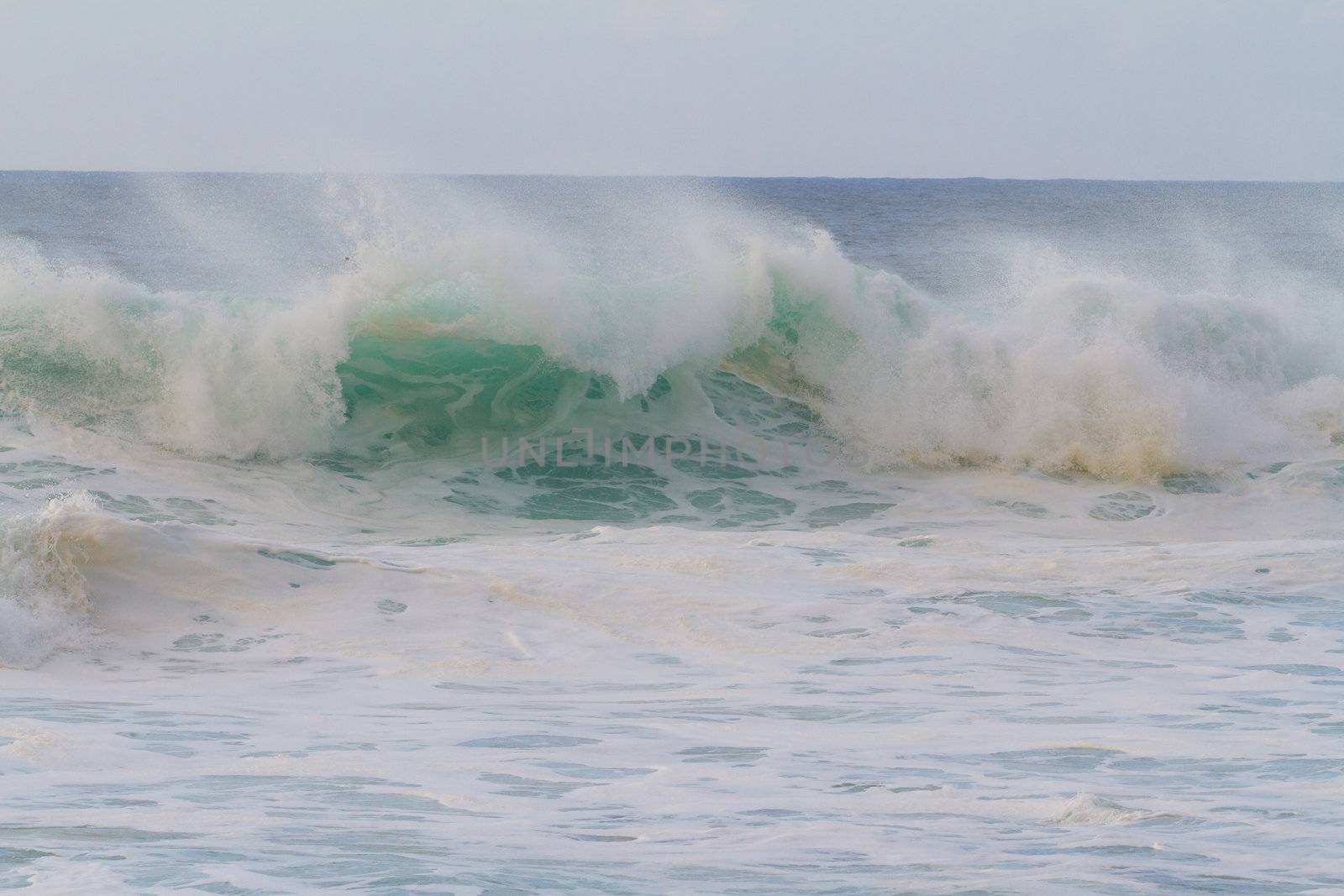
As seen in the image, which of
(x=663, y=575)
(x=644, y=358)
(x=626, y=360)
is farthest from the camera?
(x=644, y=358)

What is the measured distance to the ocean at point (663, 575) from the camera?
407cm

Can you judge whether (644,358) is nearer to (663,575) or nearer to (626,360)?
(626,360)

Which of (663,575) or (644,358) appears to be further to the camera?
(644,358)

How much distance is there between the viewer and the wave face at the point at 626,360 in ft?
37.9

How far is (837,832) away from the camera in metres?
4.09

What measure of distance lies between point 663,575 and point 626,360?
5.09 meters

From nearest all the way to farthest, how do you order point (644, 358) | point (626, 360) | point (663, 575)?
point (663, 575) → point (626, 360) → point (644, 358)

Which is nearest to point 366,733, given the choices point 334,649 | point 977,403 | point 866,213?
point 334,649

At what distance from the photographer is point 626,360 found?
1252cm

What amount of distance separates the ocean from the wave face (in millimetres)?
37

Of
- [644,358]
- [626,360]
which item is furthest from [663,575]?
[644,358]

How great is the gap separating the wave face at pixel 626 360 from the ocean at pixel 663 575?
4 centimetres

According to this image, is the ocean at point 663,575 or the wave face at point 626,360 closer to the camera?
the ocean at point 663,575

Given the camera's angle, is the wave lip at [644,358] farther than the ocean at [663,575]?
Yes
